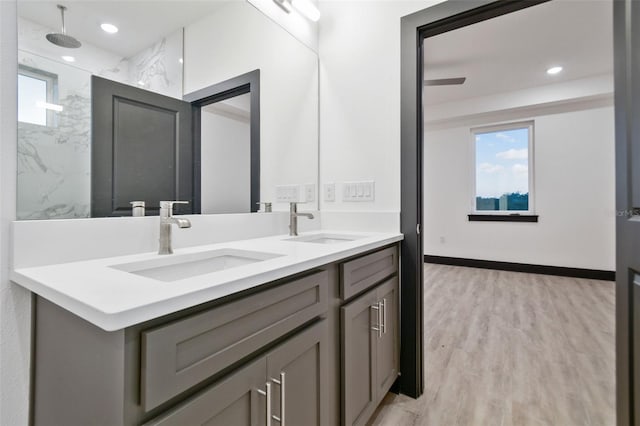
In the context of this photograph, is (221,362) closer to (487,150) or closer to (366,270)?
(366,270)

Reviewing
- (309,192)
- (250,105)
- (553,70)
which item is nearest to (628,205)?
(309,192)

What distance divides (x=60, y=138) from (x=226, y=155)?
634mm

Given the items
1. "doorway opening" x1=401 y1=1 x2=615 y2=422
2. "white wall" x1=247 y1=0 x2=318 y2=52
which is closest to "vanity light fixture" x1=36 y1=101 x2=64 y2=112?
"white wall" x1=247 y1=0 x2=318 y2=52

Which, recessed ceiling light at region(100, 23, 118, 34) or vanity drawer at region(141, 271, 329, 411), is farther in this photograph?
recessed ceiling light at region(100, 23, 118, 34)

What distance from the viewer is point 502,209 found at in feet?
15.4

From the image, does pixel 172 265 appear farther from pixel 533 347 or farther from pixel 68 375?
pixel 533 347

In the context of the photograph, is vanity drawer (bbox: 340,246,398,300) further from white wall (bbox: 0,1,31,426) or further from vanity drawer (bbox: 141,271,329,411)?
white wall (bbox: 0,1,31,426)

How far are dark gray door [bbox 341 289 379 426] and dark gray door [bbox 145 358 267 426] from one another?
1.46 feet

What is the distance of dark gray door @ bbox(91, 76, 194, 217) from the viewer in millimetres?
984

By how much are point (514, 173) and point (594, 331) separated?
2.72 metres

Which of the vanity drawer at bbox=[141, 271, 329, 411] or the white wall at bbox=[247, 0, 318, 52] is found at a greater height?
the white wall at bbox=[247, 0, 318, 52]

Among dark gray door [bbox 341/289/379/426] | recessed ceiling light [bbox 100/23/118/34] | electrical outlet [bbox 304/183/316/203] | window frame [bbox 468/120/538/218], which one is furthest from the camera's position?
window frame [bbox 468/120/538/218]

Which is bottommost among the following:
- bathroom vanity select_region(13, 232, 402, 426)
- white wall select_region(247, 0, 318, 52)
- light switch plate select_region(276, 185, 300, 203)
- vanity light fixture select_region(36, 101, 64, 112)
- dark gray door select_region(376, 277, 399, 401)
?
dark gray door select_region(376, 277, 399, 401)

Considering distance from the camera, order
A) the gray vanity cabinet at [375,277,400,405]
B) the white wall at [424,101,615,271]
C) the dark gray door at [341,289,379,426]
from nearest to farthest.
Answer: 1. the dark gray door at [341,289,379,426]
2. the gray vanity cabinet at [375,277,400,405]
3. the white wall at [424,101,615,271]
